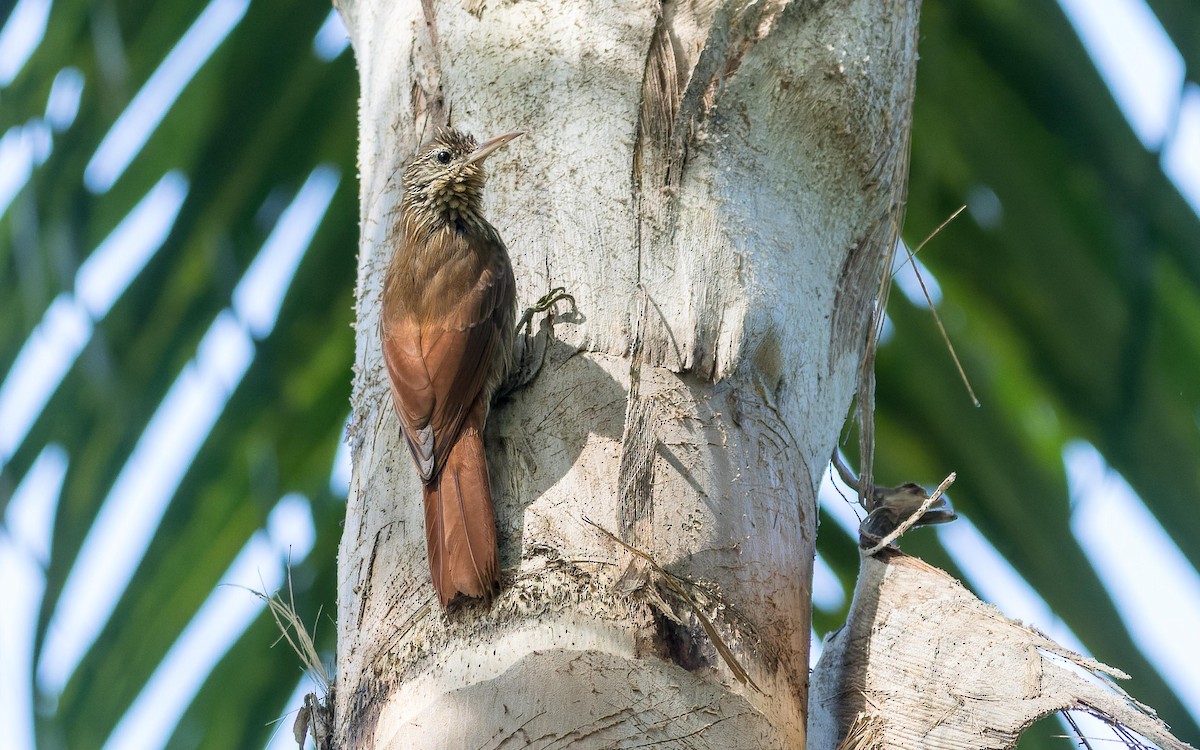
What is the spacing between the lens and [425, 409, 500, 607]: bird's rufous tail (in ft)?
5.92

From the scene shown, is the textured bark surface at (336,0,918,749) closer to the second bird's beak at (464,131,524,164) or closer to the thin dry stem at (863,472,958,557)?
the second bird's beak at (464,131,524,164)

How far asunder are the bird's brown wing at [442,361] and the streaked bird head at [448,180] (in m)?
0.22

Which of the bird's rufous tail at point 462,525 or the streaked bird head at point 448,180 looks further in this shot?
the streaked bird head at point 448,180

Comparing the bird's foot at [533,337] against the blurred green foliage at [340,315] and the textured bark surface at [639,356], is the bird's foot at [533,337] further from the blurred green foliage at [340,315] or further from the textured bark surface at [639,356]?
the blurred green foliage at [340,315]

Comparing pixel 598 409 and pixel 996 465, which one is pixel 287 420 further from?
pixel 996 465

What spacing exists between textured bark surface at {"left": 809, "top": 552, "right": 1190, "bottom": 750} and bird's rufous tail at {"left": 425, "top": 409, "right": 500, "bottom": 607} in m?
0.60

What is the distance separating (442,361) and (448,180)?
678 millimetres

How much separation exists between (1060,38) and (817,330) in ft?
3.64

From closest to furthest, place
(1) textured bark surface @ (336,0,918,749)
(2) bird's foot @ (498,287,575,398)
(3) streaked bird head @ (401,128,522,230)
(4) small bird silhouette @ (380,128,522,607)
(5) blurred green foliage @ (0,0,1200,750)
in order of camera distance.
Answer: (1) textured bark surface @ (336,0,918,749)
(4) small bird silhouette @ (380,128,522,607)
(2) bird's foot @ (498,287,575,398)
(3) streaked bird head @ (401,128,522,230)
(5) blurred green foliage @ (0,0,1200,750)

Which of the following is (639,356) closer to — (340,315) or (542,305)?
(542,305)

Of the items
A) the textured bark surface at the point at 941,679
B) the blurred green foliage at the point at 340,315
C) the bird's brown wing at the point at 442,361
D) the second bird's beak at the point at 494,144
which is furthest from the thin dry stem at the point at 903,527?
the second bird's beak at the point at 494,144

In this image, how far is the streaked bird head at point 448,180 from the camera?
249 cm

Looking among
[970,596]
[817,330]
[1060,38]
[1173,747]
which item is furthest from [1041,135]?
[1173,747]

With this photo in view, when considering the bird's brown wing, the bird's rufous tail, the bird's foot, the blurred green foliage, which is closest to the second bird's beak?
the bird's brown wing
